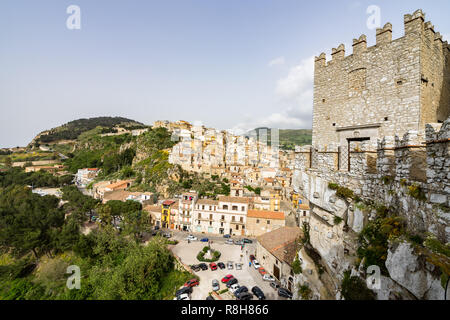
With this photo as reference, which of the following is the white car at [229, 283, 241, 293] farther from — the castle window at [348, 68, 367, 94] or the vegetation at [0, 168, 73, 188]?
the vegetation at [0, 168, 73, 188]

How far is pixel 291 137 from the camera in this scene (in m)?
98.2

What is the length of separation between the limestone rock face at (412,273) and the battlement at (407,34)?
16.9 ft

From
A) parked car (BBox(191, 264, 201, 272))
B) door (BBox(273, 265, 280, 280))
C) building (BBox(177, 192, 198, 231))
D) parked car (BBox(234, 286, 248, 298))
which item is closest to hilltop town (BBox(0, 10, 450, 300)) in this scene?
parked car (BBox(234, 286, 248, 298))

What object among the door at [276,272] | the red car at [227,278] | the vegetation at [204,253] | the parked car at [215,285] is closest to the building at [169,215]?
the vegetation at [204,253]

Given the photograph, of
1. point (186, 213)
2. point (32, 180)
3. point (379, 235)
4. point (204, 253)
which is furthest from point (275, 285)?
point (32, 180)

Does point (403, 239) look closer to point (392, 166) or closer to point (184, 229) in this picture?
point (392, 166)

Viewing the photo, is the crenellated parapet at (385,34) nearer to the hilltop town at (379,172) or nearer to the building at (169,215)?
the hilltop town at (379,172)

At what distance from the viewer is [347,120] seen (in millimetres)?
6117

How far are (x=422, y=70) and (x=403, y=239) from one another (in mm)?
4294

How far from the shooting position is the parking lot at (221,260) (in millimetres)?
16578

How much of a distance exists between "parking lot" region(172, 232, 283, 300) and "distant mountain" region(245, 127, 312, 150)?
53934mm

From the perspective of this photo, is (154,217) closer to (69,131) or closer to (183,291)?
(183,291)
